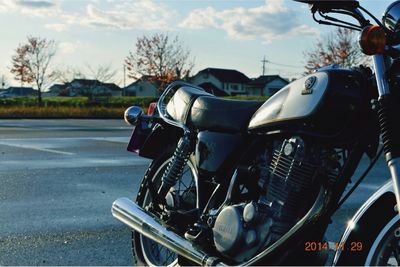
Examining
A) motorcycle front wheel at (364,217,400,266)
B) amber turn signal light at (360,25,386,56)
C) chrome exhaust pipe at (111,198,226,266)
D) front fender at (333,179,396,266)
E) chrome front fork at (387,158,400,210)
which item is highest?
amber turn signal light at (360,25,386,56)

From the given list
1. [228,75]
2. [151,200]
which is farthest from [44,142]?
[228,75]

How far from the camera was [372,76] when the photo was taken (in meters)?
→ 2.68

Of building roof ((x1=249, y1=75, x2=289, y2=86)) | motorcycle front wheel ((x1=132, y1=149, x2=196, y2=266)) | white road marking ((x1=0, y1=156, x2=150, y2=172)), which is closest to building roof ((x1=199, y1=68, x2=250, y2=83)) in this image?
building roof ((x1=249, y1=75, x2=289, y2=86))

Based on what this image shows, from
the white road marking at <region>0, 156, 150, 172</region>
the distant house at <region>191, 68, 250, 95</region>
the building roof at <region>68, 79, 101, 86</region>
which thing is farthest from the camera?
the distant house at <region>191, 68, 250, 95</region>

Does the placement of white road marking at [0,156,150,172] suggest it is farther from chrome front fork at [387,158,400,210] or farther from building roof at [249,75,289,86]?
building roof at [249,75,289,86]

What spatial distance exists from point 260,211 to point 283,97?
24.1 inches

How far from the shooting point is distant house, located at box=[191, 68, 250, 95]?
7962 centimetres

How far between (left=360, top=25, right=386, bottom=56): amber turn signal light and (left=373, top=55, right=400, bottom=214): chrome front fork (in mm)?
73

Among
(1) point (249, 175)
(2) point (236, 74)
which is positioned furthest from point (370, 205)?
(2) point (236, 74)

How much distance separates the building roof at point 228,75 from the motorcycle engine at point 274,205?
76.8 metres

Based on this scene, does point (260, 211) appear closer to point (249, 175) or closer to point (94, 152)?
point (249, 175)

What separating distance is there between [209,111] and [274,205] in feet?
2.88

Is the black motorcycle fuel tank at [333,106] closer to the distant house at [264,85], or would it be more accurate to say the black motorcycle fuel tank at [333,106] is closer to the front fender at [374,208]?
the front fender at [374,208]

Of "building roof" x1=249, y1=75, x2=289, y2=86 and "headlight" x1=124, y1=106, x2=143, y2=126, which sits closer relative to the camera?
"headlight" x1=124, y1=106, x2=143, y2=126
